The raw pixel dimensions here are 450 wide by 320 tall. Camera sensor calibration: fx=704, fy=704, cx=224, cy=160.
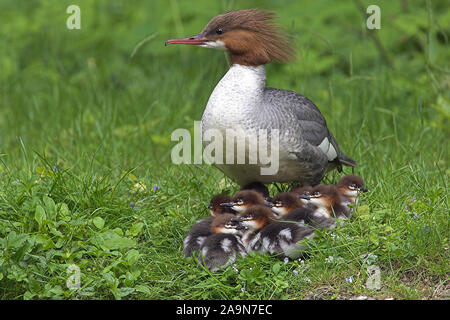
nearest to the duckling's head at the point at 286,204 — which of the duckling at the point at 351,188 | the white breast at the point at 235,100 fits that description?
the duckling at the point at 351,188

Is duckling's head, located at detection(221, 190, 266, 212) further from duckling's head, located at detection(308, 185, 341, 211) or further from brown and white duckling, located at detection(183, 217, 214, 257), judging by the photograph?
duckling's head, located at detection(308, 185, 341, 211)

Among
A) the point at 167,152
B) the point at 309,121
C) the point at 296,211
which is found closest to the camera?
the point at 296,211

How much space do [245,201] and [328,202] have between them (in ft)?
1.80

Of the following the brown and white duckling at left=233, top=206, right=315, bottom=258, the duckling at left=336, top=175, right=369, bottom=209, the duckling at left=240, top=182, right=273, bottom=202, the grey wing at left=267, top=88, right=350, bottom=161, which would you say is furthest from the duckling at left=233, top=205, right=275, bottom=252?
the grey wing at left=267, top=88, right=350, bottom=161

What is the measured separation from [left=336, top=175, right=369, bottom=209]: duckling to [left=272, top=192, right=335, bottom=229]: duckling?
27 centimetres

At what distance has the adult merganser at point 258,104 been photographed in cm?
468

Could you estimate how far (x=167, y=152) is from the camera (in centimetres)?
619

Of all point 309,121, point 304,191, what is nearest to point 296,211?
point 304,191

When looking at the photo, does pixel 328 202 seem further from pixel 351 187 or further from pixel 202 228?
pixel 202 228

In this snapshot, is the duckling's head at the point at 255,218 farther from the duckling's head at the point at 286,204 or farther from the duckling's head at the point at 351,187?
the duckling's head at the point at 351,187

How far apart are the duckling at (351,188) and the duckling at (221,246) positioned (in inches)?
32.7
